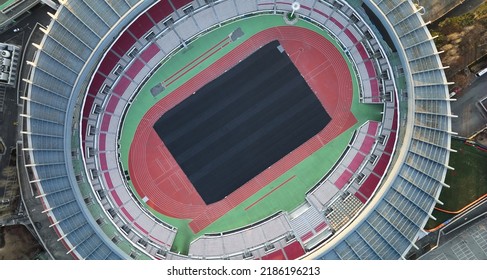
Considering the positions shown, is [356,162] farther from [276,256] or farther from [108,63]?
[108,63]

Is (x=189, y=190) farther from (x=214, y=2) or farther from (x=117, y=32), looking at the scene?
(x=214, y=2)

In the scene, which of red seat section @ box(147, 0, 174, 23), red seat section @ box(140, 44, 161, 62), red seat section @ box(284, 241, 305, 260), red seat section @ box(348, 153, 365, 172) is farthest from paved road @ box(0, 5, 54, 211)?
red seat section @ box(348, 153, 365, 172)

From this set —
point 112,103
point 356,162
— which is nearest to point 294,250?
point 356,162

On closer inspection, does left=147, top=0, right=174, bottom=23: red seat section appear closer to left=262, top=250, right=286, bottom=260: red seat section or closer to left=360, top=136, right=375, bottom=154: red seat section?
left=360, top=136, right=375, bottom=154: red seat section

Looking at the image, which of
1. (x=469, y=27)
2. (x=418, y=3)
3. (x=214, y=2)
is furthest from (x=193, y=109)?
(x=469, y=27)

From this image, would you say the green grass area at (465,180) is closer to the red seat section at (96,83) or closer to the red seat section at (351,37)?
the red seat section at (351,37)

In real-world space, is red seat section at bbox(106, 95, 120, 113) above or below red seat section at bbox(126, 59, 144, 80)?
below

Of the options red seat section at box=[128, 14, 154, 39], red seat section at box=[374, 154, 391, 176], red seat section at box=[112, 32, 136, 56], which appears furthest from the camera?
red seat section at box=[374, 154, 391, 176]
